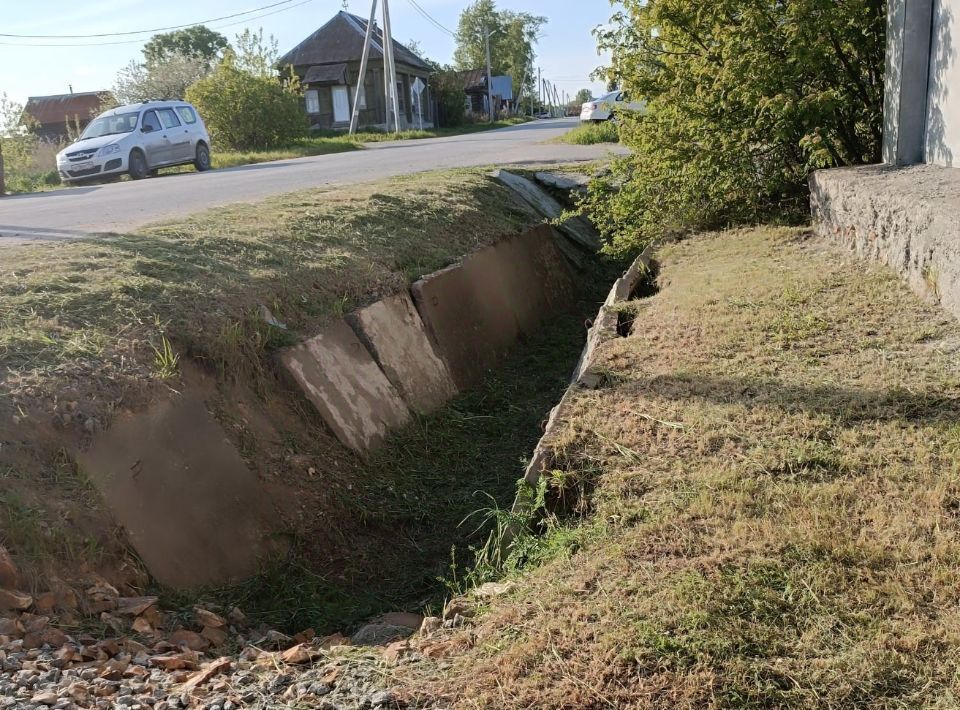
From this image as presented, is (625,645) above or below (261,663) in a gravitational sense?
above

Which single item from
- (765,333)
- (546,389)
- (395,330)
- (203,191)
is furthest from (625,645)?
(203,191)

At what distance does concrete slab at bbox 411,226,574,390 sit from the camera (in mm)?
6875

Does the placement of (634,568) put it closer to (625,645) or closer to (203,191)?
(625,645)

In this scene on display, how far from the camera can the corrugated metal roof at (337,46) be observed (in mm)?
43250

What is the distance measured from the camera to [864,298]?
545 centimetres

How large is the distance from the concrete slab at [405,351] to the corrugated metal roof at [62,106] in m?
55.3

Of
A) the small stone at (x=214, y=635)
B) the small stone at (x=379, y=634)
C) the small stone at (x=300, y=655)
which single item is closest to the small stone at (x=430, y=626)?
the small stone at (x=379, y=634)

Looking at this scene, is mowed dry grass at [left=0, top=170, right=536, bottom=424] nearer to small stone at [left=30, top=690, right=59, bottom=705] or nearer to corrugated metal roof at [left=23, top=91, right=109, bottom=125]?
small stone at [left=30, top=690, right=59, bottom=705]

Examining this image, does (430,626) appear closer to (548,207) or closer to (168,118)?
(548,207)

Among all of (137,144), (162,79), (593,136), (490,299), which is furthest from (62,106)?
(490,299)

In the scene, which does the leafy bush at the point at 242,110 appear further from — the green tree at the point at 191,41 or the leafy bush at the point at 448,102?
the green tree at the point at 191,41

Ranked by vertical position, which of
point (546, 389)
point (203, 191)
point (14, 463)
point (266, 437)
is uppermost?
point (203, 191)

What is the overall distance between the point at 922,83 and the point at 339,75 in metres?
38.9

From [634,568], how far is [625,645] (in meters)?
0.45
